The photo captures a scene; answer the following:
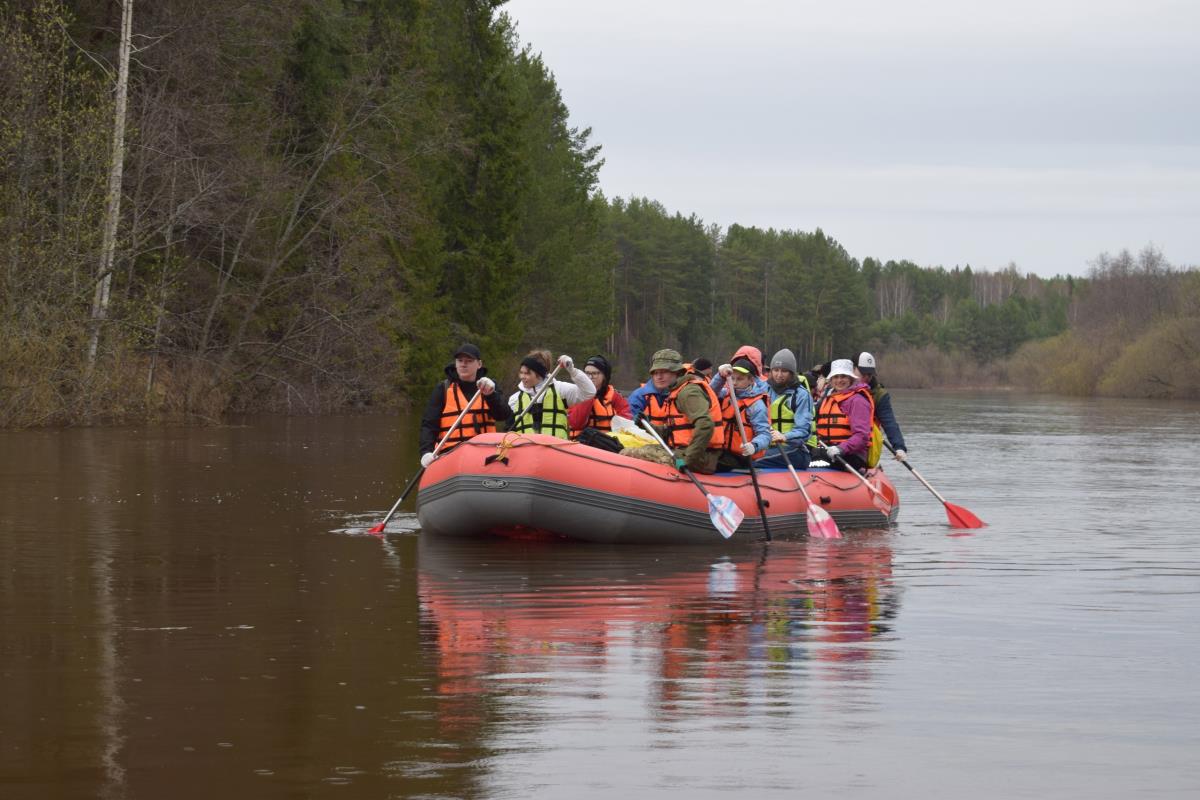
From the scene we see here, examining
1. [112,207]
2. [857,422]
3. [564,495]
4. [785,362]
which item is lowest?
[564,495]

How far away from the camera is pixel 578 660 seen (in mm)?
6992

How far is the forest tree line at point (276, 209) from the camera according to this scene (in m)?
23.7

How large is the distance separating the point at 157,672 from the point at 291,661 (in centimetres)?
57

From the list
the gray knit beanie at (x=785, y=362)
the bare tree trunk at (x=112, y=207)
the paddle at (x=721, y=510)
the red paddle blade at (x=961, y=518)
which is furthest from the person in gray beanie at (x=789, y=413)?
the bare tree trunk at (x=112, y=207)

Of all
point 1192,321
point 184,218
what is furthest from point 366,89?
point 1192,321

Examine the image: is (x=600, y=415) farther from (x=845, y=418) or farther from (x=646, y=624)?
(x=646, y=624)

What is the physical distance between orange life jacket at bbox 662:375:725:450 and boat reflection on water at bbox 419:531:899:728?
33.1 inches

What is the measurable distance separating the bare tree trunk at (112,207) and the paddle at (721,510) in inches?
563

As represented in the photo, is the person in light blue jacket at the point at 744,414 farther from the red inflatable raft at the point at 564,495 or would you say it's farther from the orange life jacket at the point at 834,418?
the orange life jacket at the point at 834,418

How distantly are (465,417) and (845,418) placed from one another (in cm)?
337

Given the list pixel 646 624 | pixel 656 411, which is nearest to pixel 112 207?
pixel 656 411

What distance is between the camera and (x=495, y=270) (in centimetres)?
4081

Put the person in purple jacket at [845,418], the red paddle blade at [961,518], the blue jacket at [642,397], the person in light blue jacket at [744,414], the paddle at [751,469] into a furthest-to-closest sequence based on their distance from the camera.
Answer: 1. the red paddle blade at [961,518]
2. the person in purple jacket at [845,418]
3. the blue jacket at [642,397]
4. the person in light blue jacket at [744,414]
5. the paddle at [751,469]

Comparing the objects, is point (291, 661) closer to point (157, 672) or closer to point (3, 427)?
point (157, 672)
